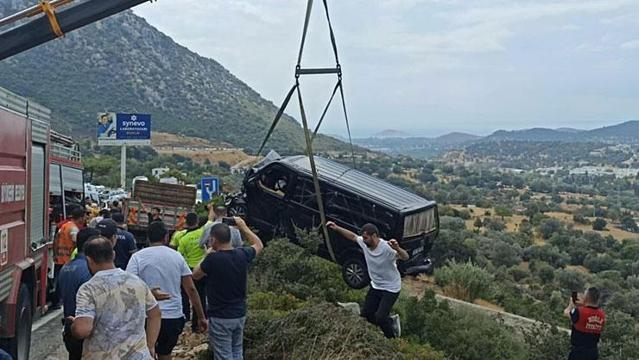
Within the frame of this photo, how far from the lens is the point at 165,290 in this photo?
6711 millimetres

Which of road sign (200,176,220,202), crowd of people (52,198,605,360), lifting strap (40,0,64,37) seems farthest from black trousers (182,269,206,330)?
road sign (200,176,220,202)

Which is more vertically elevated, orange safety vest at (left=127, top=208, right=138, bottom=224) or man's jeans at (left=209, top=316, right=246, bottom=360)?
man's jeans at (left=209, top=316, right=246, bottom=360)

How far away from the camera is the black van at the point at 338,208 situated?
525 inches

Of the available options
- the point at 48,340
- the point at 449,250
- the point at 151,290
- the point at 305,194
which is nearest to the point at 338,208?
the point at 305,194

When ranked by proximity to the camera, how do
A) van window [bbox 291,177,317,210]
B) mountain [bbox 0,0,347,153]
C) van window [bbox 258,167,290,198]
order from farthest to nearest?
mountain [bbox 0,0,347,153] → van window [bbox 258,167,290,198] → van window [bbox 291,177,317,210]

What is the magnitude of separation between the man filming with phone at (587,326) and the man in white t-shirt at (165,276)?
5179 mm

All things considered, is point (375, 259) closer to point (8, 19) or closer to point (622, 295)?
point (8, 19)

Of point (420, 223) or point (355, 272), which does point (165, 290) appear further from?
point (420, 223)

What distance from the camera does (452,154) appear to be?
187125 millimetres

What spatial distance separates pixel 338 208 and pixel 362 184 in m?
0.74

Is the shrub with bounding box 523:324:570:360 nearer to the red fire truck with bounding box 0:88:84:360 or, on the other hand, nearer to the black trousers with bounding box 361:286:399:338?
the black trousers with bounding box 361:286:399:338

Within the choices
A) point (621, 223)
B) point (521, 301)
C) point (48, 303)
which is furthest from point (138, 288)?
point (621, 223)

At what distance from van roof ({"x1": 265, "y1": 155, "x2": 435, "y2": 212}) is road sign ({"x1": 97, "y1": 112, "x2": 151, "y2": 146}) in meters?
26.3

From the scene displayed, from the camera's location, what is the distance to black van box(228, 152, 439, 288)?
13.3 meters
